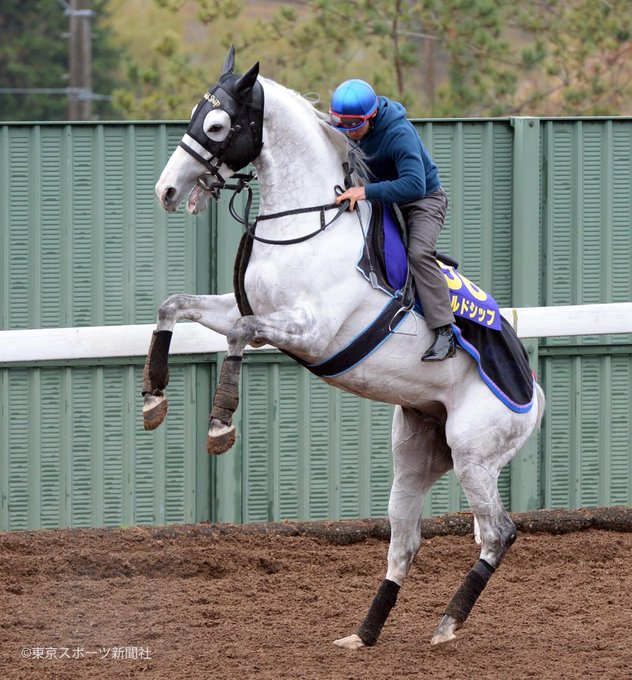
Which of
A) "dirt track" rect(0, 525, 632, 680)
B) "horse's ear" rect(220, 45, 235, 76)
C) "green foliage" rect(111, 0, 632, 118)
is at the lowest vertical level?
"dirt track" rect(0, 525, 632, 680)

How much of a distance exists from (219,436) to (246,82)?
1500 millimetres

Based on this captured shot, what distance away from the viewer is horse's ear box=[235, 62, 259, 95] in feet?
18.9

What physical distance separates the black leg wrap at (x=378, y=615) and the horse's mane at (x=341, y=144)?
189 centimetres

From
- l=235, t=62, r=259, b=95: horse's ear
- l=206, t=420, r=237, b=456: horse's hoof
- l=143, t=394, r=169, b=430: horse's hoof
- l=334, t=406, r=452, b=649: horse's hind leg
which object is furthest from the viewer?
l=334, t=406, r=452, b=649: horse's hind leg

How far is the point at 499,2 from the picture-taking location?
1934 cm

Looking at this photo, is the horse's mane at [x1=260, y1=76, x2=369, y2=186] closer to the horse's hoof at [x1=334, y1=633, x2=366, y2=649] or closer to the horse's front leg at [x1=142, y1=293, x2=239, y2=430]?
the horse's front leg at [x1=142, y1=293, x2=239, y2=430]

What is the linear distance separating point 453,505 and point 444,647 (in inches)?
111

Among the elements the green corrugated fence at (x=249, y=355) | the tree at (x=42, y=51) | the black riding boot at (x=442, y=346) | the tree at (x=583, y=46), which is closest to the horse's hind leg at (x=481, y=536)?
the black riding boot at (x=442, y=346)

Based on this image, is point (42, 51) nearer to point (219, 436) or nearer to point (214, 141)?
point (214, 141)

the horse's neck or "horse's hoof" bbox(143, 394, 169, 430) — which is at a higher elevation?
the horse's neck

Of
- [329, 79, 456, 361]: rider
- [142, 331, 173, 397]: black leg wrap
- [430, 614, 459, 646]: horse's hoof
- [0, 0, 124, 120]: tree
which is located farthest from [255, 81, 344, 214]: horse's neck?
[0, 0, 124, 120]: tree

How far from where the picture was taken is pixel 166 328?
19.5 ft

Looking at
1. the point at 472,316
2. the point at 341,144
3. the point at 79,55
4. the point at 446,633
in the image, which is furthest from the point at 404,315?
the point at 79,55

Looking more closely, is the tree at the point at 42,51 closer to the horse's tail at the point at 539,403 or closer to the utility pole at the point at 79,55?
the utility pole at the point at 79,55
